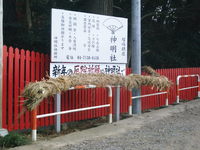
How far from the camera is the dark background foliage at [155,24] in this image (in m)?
12.6

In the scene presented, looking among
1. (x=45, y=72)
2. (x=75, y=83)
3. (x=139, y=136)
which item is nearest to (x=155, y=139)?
(x=139, y=136)

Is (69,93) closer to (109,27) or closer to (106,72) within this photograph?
(106,72)

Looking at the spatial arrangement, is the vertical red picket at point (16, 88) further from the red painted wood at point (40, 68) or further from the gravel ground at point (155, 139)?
the gravel ground at point (155, 139)

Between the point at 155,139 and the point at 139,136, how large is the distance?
378 mm

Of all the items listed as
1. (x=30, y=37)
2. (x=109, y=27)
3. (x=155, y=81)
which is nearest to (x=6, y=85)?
(x=109, y=27)

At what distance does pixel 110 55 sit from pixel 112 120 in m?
1.61

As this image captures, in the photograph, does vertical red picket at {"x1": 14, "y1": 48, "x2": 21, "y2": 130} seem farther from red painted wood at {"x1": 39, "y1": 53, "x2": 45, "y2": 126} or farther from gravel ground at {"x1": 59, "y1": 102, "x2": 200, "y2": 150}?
gravel ground at {"x1": 59, "y1": 102, "x2": 200, "y2": 150}

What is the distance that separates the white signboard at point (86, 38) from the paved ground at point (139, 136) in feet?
5.21

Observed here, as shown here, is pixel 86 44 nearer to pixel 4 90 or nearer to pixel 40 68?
pixel 40 68

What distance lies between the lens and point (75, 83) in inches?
267

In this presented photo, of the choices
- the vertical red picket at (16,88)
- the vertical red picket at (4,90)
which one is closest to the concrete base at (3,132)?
the vertical red picket at (4,90)

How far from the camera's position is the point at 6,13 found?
1295 centimetres


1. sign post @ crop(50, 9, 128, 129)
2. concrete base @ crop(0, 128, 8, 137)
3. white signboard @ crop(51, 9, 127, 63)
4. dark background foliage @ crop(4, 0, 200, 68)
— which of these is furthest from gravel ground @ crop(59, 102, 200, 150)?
dark background foliage @ crop(4, 0, 200, 68)

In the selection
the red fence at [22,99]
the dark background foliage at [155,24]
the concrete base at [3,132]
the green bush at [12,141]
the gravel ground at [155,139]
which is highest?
the dark background foliage at [155,24]
